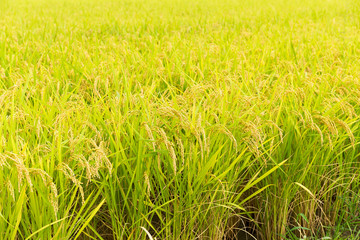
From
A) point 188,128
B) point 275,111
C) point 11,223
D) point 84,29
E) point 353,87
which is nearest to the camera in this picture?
point 11,223

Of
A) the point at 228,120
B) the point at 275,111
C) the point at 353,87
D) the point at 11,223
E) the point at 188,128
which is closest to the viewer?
the point at 11,223

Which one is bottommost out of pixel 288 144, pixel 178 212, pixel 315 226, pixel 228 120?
pixel 315 226

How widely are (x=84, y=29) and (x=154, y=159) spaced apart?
13.7 ft

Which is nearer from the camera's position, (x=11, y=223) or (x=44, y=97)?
(x=11, y=223)

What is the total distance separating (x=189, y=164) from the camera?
155cm

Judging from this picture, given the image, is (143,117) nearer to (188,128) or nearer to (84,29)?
(188,128)

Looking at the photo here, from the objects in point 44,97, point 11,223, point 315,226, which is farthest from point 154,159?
point 315,226

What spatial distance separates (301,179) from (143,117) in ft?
2.43

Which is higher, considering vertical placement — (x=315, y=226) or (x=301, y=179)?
(x=301, y=179)

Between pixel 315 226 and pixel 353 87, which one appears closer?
pixel 315 226

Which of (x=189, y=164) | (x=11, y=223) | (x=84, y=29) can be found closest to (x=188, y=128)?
(x=189, y=164)

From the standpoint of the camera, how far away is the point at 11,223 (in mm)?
1234

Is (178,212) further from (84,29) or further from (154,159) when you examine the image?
(84,29)

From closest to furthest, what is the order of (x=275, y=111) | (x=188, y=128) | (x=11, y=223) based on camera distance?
(x=11, y=223)
(x=188, y=128)
(x=275, y=111)
